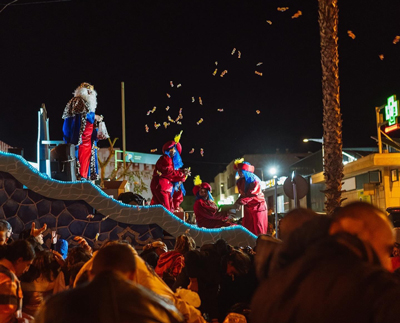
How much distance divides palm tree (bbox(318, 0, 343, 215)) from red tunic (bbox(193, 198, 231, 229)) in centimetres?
411

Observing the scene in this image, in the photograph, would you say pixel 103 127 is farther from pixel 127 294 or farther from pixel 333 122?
pixel 127 294

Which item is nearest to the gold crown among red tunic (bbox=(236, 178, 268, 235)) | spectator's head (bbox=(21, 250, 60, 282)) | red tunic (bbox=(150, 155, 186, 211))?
red tunic (bbox=(150, 155, 186, 211))

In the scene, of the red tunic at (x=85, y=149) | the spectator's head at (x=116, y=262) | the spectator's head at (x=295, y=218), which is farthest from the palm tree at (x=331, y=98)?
the spectator's head at (x=116, y=262)

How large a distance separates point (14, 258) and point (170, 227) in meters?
7.83

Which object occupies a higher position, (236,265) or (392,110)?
(392,110)

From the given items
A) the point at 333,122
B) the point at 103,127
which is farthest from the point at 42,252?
the point at 103,127

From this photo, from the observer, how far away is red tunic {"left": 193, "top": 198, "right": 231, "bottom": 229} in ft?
47.1

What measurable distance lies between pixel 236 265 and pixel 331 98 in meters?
6.29

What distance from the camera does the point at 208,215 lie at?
14.5 m

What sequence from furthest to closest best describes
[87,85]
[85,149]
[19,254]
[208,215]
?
[208,215]
[87,85]
[85,149]
[19,254]

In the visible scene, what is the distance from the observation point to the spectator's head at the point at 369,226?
2.39 m

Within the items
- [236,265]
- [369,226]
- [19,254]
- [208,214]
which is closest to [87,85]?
[208,214]

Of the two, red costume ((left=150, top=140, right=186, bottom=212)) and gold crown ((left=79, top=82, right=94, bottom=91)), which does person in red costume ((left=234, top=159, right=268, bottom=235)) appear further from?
gold crown ((left=79, top=82, right=94, bottom=91))

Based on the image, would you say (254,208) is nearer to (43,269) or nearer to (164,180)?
(164,180)
